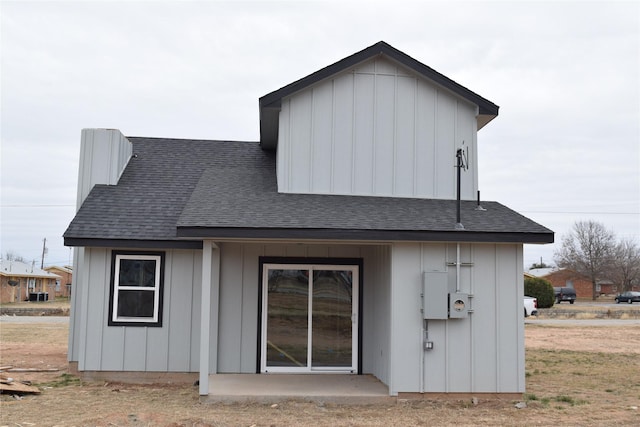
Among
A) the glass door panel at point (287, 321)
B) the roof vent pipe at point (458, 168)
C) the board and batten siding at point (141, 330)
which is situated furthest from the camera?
the glass door panel at point (287, 321)

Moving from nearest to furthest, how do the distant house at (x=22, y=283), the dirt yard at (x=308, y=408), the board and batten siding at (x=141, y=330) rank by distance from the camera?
the dirt yard at (x=308, y=408)
the board and batten siding at (x=141, y=330)
the distant house at (x=22, y=283)

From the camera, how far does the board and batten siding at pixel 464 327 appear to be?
945 cm

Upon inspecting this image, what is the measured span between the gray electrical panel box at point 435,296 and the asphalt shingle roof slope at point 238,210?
61 cm

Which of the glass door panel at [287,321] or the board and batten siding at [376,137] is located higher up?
the board and batten siding at [376,137]

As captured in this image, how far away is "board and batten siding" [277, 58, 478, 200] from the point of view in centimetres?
1114

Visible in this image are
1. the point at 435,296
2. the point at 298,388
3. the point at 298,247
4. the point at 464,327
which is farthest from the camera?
the point at 298,247

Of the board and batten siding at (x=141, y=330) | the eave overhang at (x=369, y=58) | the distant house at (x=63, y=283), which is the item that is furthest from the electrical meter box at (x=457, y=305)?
the distant house at (x=63, y=283)

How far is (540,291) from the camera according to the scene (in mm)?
36719

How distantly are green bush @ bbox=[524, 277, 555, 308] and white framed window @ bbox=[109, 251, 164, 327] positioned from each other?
29.5 meters

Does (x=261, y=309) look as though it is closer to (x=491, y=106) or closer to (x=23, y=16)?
(x=491, y=106)

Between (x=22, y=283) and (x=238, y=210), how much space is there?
48.1 m

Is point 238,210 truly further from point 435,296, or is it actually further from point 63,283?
point 63,283

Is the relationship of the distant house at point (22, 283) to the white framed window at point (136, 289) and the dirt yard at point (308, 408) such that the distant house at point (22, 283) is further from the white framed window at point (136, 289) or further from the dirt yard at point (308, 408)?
the white framed window at point (136, 289)

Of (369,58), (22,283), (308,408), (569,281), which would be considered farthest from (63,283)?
(308,408)
